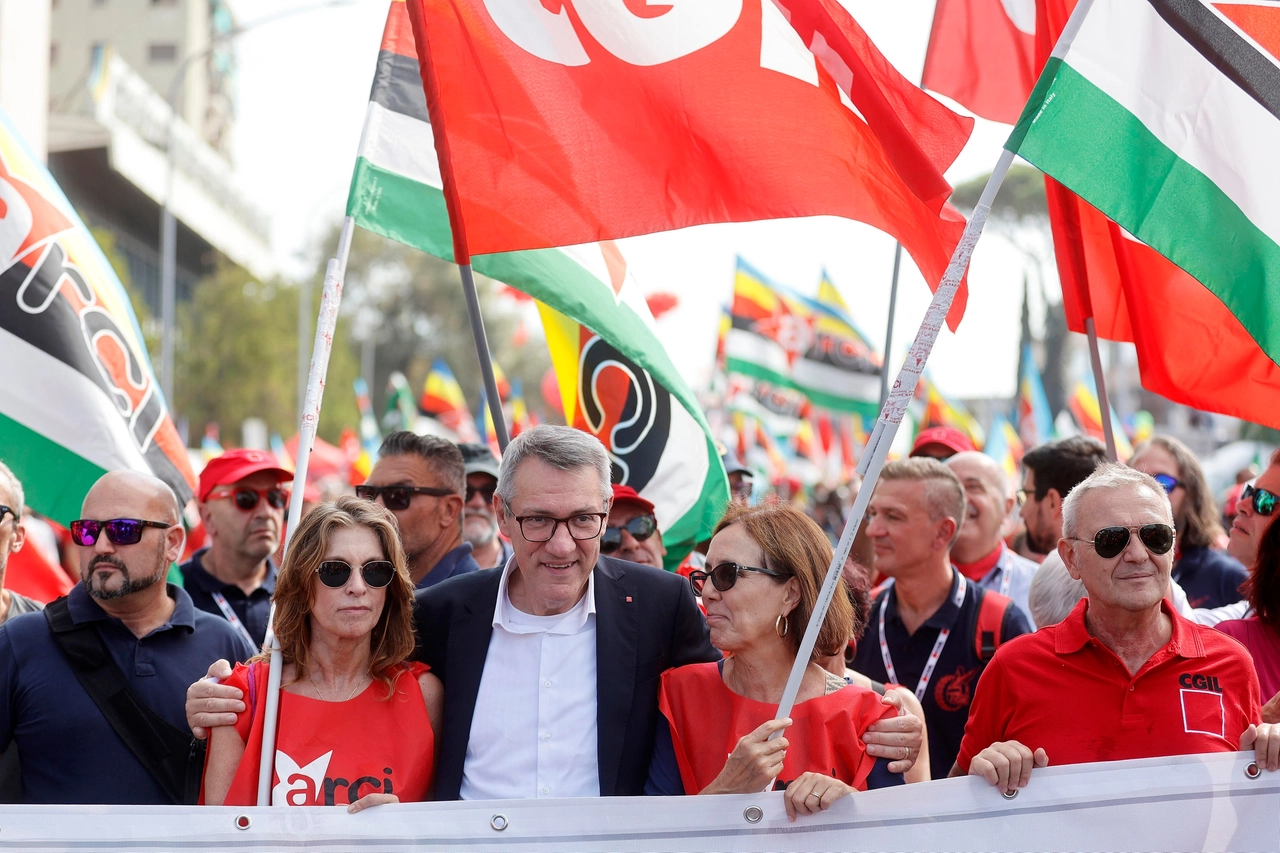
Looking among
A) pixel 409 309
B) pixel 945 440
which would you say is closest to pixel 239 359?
pixel 409 309

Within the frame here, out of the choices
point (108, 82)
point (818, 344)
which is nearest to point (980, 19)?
point (818, 344)

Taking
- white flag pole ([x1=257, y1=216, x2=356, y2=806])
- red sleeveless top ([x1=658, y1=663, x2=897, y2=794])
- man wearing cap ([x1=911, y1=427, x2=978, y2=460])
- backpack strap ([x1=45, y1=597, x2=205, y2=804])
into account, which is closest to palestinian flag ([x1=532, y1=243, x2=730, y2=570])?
man wearing cap ([x1=911, y1=427, x2=978, y2=460])

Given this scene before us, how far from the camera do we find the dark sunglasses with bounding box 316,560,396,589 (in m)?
3.35

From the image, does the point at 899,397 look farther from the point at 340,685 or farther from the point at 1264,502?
the point at 1264,502

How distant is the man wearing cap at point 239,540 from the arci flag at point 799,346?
10536 mm

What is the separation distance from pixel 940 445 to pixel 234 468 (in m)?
3.42

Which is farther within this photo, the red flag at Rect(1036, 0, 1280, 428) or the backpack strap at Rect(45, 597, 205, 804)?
the red flag at Rect(1036, 0, 1280, 428)

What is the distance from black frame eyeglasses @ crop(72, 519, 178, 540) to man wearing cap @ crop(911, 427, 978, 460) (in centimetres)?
397

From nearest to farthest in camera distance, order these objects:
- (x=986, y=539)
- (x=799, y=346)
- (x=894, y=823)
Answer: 1. (x=894, y=823)
2. (x=986, y=539)
3. (x=799, y=346)

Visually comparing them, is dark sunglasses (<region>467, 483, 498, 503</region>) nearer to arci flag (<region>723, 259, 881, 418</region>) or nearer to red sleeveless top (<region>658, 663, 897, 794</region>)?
red sleeveless top (<region>658, 663, 897, 794</region>)

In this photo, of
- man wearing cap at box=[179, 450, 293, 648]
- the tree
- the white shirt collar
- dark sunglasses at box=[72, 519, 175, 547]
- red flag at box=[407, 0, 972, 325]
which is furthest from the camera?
the tree

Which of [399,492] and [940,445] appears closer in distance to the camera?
[399,492]

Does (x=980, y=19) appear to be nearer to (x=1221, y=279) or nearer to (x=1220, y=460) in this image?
(x=1221, y=279)

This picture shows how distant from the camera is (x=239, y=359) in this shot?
4150 cm
